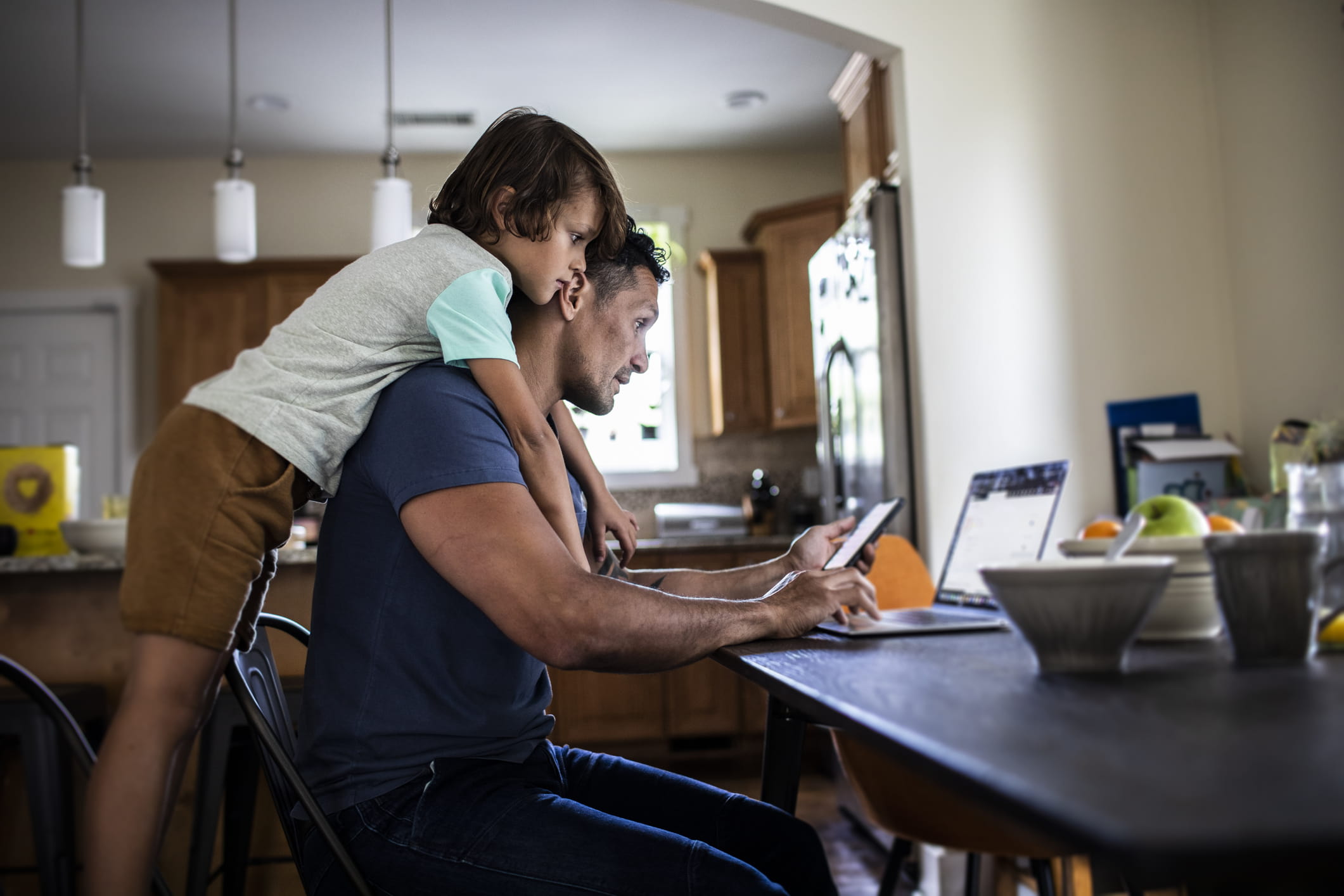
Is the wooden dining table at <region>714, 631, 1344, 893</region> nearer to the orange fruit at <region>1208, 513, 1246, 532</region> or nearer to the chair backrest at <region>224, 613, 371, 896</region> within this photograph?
the orange fruit at <region>1208, 513, 1246, 532</region>

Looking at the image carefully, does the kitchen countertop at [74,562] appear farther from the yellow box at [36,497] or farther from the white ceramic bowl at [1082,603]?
the white ceramic bowl at [1082,603]

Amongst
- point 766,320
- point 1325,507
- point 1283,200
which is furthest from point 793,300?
point 1325,507

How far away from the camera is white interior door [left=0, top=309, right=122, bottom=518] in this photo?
5.53 metres

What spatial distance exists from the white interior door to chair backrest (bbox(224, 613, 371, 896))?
471 centimetres

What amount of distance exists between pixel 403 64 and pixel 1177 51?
3.08 m

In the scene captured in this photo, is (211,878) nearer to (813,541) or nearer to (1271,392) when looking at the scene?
(813,541)

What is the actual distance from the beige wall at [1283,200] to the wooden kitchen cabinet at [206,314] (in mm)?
3991

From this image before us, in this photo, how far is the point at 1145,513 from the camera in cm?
106

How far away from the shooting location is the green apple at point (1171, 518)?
40.4 inches

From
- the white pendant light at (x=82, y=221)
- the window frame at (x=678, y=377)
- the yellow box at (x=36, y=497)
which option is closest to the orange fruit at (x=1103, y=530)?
the yellow box at (x=36, y=497)

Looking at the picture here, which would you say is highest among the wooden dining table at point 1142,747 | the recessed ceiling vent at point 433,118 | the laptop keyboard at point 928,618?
the recessed ceiling vent at point 433,118

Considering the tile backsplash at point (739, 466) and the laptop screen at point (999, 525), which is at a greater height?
the tile backsplash at point (739, 466)

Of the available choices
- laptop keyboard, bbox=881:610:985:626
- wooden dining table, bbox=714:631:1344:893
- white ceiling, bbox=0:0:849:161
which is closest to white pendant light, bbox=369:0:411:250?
white ceiling, bbox=0:0:849:161

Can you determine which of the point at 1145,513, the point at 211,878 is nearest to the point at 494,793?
the point at 1145,513
